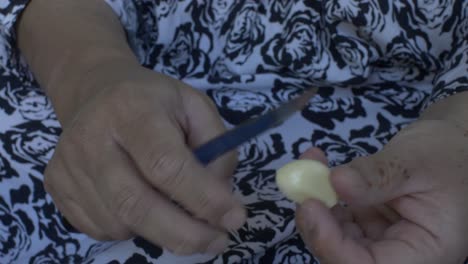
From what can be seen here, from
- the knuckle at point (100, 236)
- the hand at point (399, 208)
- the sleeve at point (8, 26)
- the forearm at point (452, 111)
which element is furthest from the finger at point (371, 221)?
the sleeve at point (8, 26)

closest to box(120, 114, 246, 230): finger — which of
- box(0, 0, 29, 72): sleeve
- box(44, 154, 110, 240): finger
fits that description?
box(44, 154, 110, 240): finger

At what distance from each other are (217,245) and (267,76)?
311mm

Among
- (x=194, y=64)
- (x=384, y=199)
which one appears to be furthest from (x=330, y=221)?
(x=194, y=64)

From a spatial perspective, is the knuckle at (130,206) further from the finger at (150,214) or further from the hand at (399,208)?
the hand at (399,208)

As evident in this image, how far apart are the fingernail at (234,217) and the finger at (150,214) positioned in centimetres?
2

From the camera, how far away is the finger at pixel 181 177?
0.47 metres

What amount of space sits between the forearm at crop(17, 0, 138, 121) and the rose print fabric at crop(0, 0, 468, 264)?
1.1 inches

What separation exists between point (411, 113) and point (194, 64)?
0.27 metres

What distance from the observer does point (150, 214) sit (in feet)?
1.61

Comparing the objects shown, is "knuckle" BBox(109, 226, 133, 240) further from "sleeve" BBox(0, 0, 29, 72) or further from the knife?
"sleeve" BBox(0, 0, 29, 72)

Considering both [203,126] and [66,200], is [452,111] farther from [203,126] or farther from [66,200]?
[66,200]

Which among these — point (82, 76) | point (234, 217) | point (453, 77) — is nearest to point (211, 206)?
Answer: point (234, 217)

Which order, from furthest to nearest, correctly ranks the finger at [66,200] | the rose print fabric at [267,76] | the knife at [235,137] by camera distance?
1. the rose print fabric at [267,76]
2. the finger at [66,200]
3. the knife at [235,137]

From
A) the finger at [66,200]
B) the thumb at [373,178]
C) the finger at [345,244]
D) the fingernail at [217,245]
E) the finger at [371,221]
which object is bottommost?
the finger at [66,200]
